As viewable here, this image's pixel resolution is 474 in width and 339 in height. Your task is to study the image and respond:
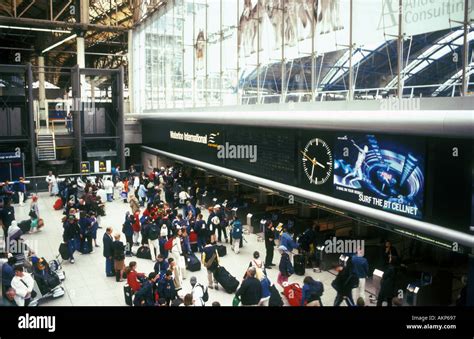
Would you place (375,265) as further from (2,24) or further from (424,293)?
(2,24)

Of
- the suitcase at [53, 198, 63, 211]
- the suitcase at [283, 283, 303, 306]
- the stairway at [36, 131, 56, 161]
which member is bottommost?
the suitcase at [283, 283, 303, 306]

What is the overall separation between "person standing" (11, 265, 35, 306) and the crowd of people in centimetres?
2

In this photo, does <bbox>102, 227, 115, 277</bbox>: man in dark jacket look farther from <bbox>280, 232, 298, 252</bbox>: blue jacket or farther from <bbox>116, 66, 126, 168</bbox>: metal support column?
<bbox>116, 66, 126, 168</bbox>: metal support column

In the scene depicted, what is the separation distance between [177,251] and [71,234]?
10.9 feet

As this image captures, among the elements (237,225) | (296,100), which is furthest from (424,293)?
(296,100)

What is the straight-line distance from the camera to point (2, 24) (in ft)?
91.8

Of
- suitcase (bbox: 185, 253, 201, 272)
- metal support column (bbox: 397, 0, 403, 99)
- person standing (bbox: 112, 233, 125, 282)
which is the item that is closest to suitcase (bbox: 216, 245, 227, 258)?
suitcase (bbox: 185, 253, 201, 272)

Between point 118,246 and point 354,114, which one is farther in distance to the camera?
point 118,246

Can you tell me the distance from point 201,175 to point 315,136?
42.3 ft

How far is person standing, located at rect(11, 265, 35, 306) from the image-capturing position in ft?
24.5

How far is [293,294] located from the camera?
8.88 m

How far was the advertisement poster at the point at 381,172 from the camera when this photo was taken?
8.34 m
